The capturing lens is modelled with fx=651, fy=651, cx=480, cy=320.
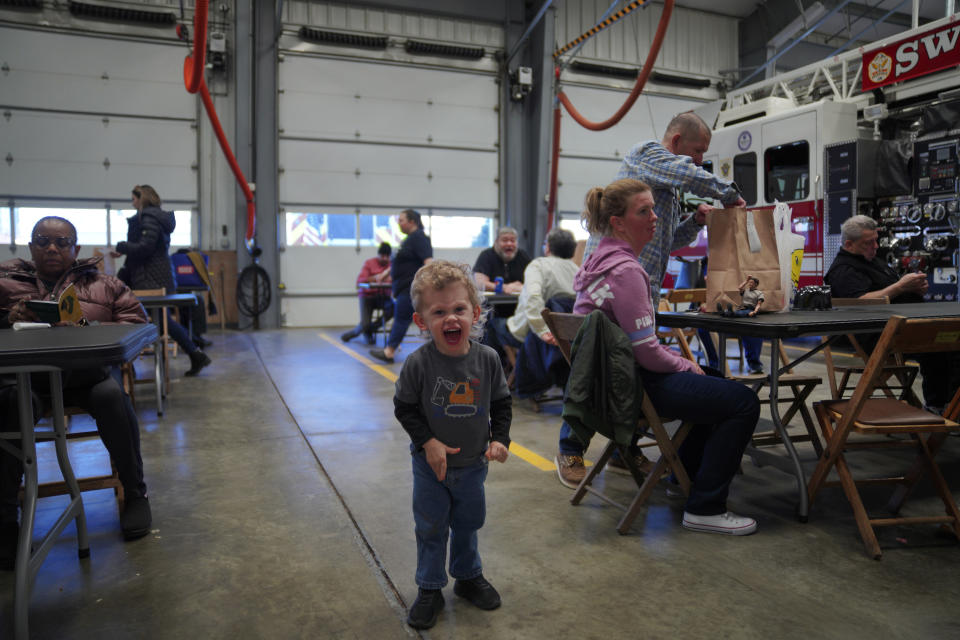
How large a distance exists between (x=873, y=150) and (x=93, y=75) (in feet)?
35.8

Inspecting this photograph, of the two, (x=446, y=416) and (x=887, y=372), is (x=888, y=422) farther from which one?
(x=446, y=416)

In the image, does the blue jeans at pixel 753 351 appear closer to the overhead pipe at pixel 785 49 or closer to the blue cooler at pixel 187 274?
the blue cooler at pixel 187 274

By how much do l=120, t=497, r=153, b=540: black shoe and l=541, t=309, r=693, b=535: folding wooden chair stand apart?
1734mm

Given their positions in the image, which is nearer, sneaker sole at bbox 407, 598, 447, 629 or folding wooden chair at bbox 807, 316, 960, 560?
sneaker sole at bbox 407, 598, 447, 629

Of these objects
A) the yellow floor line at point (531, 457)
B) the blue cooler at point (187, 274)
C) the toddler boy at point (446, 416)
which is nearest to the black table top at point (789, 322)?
the yellow floor line at point (531, 457)

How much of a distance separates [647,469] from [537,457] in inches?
24.5

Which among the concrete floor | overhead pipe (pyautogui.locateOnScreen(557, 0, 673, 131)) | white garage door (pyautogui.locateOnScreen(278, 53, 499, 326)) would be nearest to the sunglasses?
the concrete floor

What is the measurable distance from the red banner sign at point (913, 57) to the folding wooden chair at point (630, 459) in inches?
226

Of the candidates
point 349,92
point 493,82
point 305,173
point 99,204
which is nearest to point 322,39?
point 349,92

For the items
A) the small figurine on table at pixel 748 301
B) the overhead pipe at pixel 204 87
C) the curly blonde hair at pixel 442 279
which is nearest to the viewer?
the curly blonde hair at pixel 442 279

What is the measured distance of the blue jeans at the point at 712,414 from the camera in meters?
2.41

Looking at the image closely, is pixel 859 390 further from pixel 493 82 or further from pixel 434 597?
pixel 493 82

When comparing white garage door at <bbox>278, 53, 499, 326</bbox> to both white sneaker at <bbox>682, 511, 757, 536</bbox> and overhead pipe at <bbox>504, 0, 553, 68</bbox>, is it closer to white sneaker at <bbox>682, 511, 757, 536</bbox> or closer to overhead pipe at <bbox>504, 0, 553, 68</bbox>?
overhead pipe at <bbox>504, 0, 553, 68</bbox>

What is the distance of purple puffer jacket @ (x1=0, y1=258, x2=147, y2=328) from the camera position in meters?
2.93
